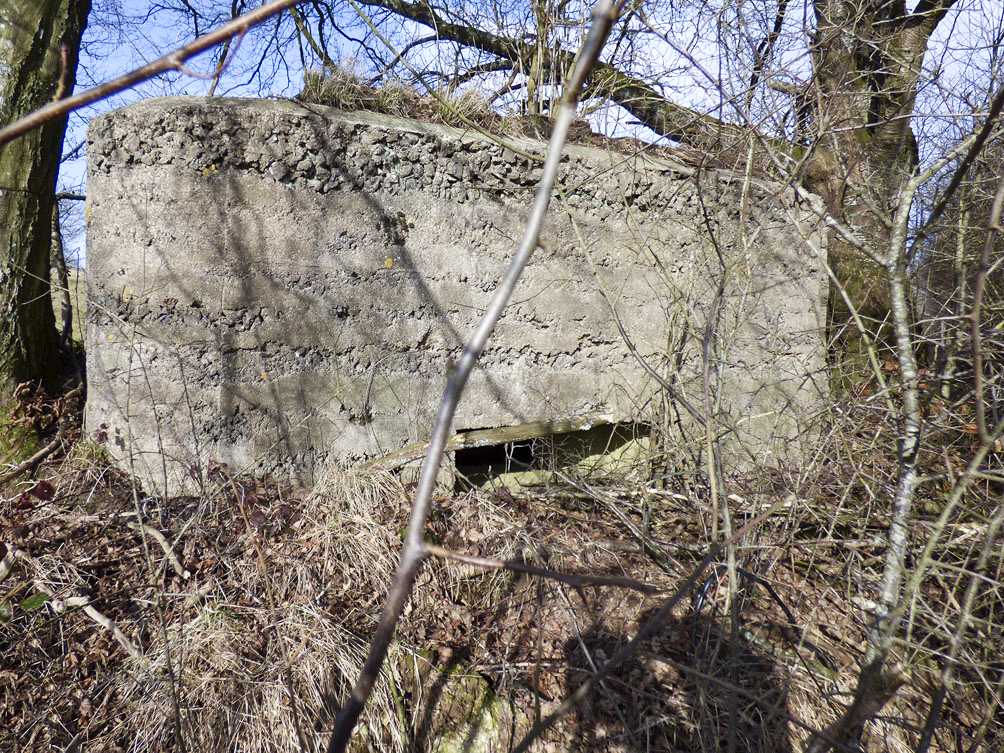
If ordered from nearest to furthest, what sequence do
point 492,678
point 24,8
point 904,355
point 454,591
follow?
point 904,355 < point 492,678 < point 454,591 < point 24,8

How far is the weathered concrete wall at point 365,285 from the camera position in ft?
9.98

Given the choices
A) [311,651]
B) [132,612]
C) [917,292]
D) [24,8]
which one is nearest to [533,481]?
[311,651]

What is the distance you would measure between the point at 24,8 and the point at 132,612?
313 cm

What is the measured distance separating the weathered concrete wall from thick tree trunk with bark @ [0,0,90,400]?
Answer: 2.10ft

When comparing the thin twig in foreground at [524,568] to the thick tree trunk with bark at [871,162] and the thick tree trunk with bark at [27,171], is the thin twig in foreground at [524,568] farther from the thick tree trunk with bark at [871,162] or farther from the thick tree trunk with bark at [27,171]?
the thick tree trunk with bark at [871,162]

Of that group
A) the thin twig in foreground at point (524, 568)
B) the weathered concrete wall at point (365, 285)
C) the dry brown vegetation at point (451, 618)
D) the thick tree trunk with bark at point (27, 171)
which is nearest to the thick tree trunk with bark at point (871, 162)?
the weathered concrete wall at point (365, 285)

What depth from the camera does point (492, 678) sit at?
2568 millimetres

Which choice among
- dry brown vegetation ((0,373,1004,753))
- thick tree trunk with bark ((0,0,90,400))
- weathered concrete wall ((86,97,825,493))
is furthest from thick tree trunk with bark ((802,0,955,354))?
thick tree trunk with bark ((0,0,90,400))

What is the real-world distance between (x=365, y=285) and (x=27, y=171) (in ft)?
6.32

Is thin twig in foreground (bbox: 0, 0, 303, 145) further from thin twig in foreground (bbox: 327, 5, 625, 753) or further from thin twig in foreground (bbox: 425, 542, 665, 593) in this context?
thin twig in foreground (bbox: 425, 542, 665, 593)

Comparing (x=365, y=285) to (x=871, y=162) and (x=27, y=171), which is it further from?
(x=871, y=162)

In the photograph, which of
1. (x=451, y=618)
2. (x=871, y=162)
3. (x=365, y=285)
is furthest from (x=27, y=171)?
(x=871, y=162)

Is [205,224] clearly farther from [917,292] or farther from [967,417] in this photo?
[917,292]

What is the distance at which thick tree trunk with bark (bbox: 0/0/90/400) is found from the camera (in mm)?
3285
